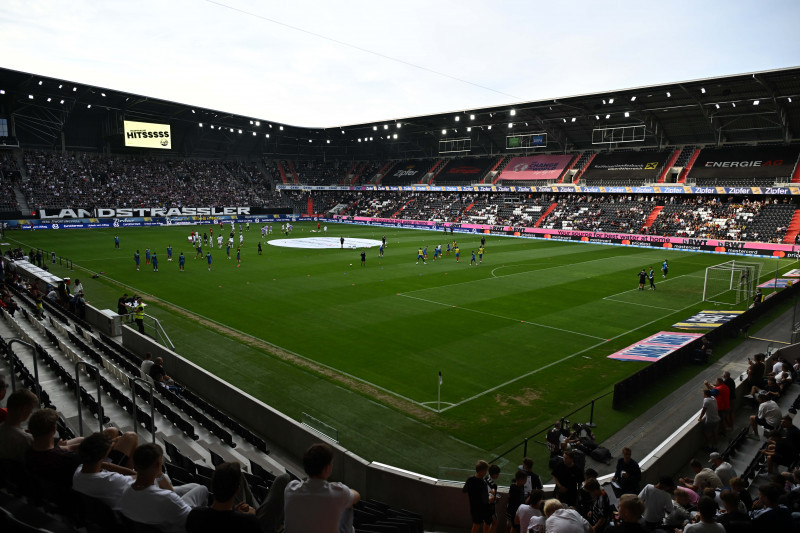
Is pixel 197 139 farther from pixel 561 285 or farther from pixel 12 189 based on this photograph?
pixel 561 285

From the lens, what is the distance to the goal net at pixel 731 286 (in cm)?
2862

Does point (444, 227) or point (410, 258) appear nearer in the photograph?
point (410, 258)

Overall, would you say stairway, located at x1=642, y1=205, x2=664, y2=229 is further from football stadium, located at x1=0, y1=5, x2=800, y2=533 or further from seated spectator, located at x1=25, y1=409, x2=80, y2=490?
seated spectator, located at x1=25, y1=409, x2=80, y2=490

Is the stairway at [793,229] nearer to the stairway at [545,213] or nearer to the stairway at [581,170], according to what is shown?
the stairway at [581,170]

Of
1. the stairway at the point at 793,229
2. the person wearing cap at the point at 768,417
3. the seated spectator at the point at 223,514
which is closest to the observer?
the seated spectator at the point at 223,514

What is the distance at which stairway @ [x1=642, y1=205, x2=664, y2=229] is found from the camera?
59612 mm

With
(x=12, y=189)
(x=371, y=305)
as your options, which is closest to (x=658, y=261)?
(x=371, y=305)

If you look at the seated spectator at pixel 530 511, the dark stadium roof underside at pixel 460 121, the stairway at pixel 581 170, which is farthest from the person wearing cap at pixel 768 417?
the stairway at pixel 581 170

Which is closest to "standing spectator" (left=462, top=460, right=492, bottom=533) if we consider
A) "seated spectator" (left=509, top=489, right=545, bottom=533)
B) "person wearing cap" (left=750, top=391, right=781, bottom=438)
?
"seated spectator" (left=509, top=489, right=545, bottom=533)

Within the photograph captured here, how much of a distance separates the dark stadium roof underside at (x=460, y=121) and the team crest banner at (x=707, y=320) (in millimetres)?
33515

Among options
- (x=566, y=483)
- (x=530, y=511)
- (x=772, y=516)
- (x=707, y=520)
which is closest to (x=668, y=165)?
(x=566, y=483)

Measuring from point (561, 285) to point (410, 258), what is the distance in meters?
15.0

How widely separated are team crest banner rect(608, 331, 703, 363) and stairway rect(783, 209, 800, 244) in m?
37.0

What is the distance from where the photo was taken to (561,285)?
105 feet
